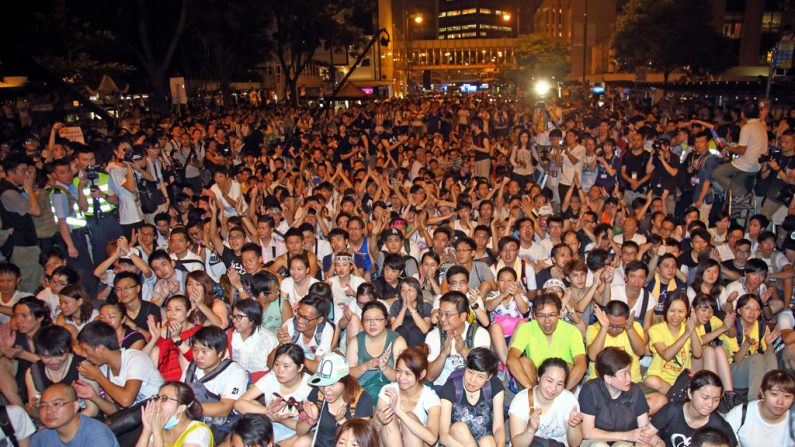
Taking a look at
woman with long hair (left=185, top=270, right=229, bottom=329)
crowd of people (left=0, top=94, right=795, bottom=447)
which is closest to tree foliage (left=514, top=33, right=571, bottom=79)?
crowd of people (left=0, top=94, right=795, bottom=447)

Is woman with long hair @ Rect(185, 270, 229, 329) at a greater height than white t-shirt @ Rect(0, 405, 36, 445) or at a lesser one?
greater

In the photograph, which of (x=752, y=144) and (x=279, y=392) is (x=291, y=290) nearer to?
(x=279, y=392)

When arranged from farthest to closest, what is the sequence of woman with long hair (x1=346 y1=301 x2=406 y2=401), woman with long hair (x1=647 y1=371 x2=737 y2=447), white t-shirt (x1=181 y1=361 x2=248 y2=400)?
woman with long hair (x1=346 y1=301 x2=406 y2=401), white t-shirt (x1=181 y1=361 x2=248 y2=400), woman with long hair (x1=647 y1=371 x2=737 y2=447)

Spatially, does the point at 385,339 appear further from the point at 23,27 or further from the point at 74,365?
the point at 23,27

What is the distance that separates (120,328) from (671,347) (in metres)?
4.88

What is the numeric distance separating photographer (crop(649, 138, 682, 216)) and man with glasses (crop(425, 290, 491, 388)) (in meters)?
6.08

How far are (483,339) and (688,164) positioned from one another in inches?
262

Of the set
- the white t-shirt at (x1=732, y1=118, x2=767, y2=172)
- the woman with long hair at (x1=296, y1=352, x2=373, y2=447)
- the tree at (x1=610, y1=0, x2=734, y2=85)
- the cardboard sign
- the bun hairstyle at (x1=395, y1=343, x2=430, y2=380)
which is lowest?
the woman with long hair at (x1=296, y1=352, x2=373, y2=447)

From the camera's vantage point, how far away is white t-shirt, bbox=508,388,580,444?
4422mm

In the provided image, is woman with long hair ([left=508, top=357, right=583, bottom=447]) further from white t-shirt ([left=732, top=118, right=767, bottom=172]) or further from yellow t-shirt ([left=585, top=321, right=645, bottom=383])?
white t-shirt ([left=732, top=118, right=767, bottom=172])

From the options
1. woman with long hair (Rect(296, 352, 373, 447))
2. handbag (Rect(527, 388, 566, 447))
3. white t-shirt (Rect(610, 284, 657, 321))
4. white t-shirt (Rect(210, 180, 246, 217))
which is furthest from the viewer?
white t-shirt (Rect(210, 180, 246, 217))

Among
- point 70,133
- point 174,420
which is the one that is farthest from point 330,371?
point 70,133

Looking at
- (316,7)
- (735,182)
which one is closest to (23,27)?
(316,7)

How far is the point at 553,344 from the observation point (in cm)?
526
